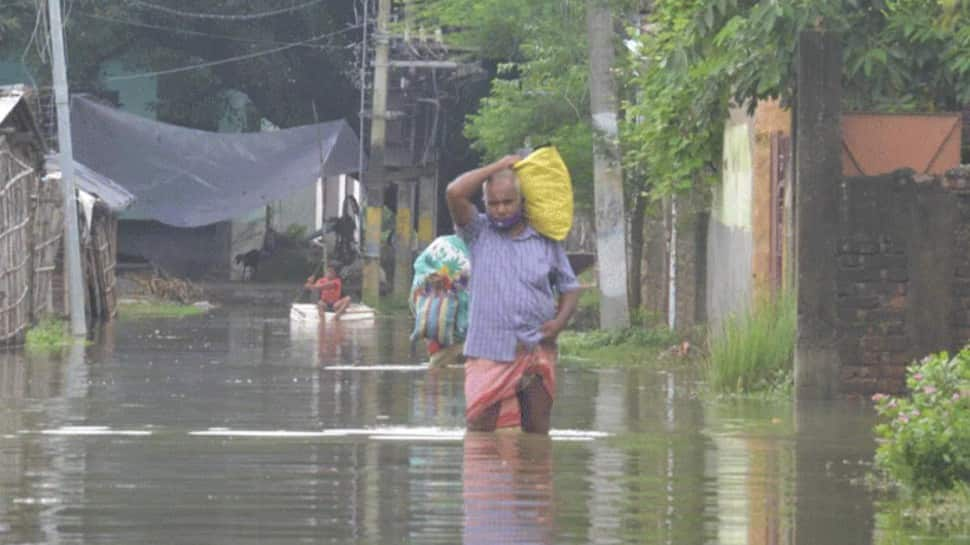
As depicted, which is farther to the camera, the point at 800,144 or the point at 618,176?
the point at 618,176

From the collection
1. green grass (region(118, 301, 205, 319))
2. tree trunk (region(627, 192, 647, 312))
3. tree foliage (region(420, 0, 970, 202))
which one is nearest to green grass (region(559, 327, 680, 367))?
tree foliage (region(420, 0, 970, 202))

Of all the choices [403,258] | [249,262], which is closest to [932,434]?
[403,258]

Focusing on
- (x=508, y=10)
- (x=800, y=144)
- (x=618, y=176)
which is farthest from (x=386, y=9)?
(x=800, y=144)

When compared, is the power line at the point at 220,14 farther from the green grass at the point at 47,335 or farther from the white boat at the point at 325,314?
the green grass at the point at 47,335

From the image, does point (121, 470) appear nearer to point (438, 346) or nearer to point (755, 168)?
point (438, 346)

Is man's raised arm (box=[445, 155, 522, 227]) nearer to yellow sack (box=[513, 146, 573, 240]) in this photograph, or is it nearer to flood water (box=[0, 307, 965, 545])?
yellow sack (box=[513, 146, 573, 240])

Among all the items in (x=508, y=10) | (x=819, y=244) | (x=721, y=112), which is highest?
(x=508, y=10)

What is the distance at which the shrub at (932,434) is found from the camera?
29.9 feet

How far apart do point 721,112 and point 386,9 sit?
75.9ft

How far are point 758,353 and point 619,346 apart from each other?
8.61 metres

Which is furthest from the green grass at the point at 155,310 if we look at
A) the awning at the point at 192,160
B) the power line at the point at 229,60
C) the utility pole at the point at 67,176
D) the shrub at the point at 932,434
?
the shrub at the point at 932,434

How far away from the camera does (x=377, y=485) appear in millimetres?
9719

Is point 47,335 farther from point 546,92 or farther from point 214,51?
point 214,51

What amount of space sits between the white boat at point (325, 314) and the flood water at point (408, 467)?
Answer: 1718 cm
